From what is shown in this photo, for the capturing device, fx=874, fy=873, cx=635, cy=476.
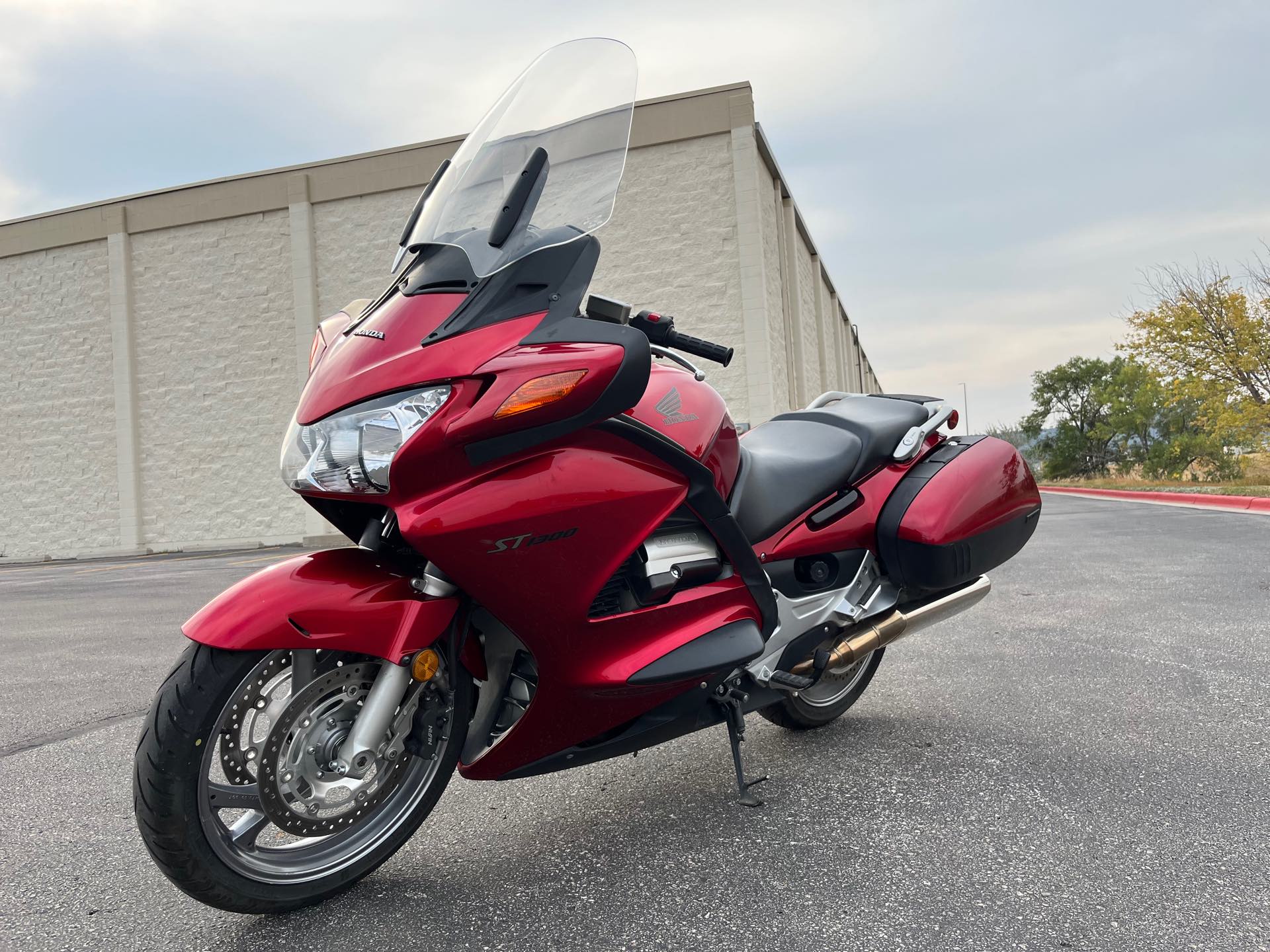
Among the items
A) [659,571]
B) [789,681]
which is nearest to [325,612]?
[659,571]

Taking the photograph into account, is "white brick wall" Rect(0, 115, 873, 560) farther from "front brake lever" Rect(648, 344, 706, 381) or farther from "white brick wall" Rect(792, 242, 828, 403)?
"front brake lever" Rect(648, 344, 706, 381)

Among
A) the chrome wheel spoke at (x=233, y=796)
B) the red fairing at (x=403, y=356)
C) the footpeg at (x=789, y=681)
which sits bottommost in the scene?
the chrome wheel spoke at (x=233, y=796)

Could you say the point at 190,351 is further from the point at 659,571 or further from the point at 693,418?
the point at 659,571

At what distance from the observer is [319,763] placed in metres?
1.98

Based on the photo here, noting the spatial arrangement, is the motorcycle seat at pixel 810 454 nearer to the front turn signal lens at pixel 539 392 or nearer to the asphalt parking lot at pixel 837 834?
the front turn signal lens at pixel 539 392

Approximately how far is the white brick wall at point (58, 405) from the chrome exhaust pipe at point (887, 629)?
65.8ft

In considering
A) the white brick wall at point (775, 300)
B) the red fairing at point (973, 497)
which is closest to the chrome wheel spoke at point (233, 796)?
the red fairing at point (973, 497)

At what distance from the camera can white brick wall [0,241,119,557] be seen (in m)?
19.1

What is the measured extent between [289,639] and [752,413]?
14.4 metres

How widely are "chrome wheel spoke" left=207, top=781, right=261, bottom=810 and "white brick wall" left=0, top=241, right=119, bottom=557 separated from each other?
782 inches

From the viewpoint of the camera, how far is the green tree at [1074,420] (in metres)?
62.8

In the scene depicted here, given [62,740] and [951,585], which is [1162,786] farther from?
[62,740]

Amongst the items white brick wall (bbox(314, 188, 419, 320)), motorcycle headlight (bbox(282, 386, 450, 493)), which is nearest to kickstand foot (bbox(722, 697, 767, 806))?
motorcycle headlight (bbox(282, 386, 450, 493))

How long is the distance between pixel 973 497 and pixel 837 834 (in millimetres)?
1201
